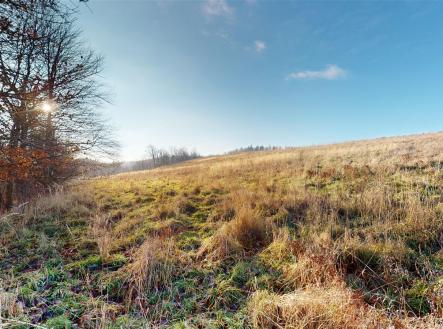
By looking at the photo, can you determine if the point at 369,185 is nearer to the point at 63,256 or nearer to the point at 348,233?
the point at 348,233

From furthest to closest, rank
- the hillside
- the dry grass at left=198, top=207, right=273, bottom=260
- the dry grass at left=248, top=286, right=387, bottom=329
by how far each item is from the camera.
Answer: the dry grass at left=198, top=207, right=273, bottom=260, the hillside, the dry grass at left=248, top=286, right=387, bottom=329

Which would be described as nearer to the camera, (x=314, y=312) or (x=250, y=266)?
(x=314, y=312)

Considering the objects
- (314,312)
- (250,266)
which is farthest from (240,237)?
(314,312)

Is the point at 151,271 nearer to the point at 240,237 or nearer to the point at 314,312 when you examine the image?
the point at 240,237

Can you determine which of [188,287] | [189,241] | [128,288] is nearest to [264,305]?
[188,287]

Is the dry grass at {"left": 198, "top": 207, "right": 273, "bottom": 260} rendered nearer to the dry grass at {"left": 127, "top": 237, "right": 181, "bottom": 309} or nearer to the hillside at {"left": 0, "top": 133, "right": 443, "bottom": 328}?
the hillside at {"left": 0, "top": 133, "right": 443, "bottom": 328}

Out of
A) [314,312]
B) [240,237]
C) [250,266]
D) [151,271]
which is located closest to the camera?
[314,312]

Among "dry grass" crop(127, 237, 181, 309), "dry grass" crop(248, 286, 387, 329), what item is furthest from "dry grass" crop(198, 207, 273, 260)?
"dry grass" crop(248, 286, 387, 329)

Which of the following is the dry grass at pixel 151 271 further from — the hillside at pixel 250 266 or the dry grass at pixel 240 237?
the dry grass at pixel 240 237

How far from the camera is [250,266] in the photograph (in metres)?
3.34

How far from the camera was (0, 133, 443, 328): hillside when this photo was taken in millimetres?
2363

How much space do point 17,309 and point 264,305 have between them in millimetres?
2660

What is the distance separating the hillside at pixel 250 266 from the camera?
2.36 metres

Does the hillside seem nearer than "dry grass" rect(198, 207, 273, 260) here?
Yes
